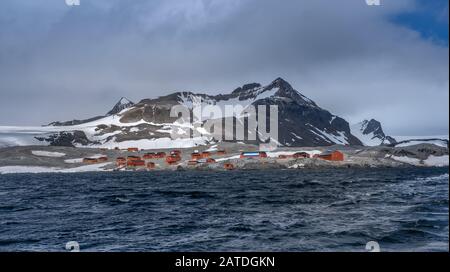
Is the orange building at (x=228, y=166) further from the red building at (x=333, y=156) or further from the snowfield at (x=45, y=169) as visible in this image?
the snowfield at (x=45, y=169)

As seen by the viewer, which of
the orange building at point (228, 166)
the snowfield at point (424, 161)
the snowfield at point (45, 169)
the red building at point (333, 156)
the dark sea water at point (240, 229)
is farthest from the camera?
the snowfield at point (45, 169)

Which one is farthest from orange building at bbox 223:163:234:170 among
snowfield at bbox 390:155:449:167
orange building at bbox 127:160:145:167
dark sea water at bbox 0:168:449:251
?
dark sea water at bbox 0:168:449:251

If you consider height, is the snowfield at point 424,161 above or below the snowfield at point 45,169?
above

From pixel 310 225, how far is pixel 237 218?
4764 mm

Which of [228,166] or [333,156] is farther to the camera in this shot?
[333,156]

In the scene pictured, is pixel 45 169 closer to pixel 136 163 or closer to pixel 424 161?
pixel 136 163

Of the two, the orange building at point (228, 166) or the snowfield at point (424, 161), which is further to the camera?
the snowfield at point (424, 161)

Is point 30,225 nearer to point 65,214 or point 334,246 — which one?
point 65,214

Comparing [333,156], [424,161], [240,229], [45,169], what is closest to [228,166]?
[333,156]

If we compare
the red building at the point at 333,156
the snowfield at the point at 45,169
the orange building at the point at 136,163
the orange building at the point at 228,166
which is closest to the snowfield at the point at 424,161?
the red building at the point at 333,156

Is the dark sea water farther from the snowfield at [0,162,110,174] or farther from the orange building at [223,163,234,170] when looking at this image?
the snowfield at [0,162,110,174]
